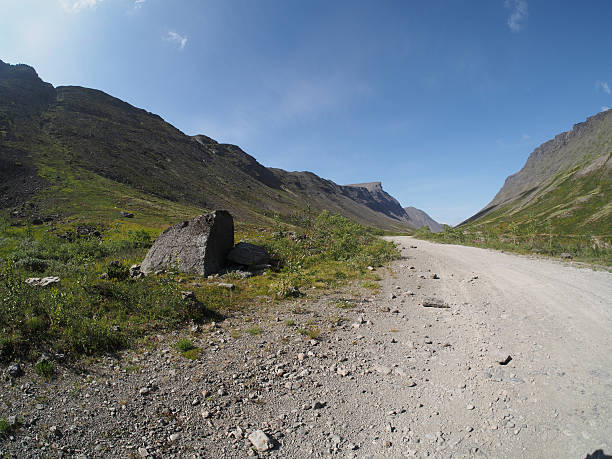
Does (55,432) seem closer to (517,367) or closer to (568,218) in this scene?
(517,367)

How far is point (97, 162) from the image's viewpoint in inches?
2963

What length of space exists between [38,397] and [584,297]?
14282 millimetres

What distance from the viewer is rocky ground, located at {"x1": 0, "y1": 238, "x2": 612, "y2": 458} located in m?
3.71

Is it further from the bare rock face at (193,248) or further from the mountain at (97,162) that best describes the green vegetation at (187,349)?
the mountain at (97,162)

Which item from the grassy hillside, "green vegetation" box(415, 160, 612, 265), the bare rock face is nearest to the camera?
the grassy hillside

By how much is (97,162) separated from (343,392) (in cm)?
9449

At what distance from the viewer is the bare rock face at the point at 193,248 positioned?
1373 cm

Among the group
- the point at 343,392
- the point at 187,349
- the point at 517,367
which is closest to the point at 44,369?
the point at 187,349

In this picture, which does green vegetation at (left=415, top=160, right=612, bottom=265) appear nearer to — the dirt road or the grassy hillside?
the grassy hillside

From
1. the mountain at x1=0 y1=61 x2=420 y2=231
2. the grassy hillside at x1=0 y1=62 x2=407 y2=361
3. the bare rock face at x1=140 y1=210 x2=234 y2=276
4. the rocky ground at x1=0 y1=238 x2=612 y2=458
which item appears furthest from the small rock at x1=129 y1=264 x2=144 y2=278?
the mountain at x1=0 y1=61 x2=420 y2=231

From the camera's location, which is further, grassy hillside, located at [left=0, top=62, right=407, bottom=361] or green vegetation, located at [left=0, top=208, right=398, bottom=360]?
grassy hillside, located at [left=0, top=62, right=407, bottom=361]

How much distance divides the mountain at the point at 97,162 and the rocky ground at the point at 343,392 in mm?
42740

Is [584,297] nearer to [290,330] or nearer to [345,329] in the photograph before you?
[345,329]

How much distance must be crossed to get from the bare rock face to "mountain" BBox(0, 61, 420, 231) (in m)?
32.3
